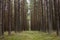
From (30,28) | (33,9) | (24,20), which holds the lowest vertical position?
Result: (30,28)

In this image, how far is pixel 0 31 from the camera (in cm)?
826

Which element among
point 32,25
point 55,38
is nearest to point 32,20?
point 32,25

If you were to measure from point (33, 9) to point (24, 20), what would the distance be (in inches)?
72.4

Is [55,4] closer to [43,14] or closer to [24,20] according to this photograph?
[43,14]

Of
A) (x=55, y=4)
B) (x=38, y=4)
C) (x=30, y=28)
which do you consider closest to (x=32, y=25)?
(x=30, y=28)

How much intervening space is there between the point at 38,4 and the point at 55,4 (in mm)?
4843

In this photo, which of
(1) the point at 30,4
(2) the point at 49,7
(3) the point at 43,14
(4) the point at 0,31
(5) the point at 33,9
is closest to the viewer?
(4) the point at 0,31

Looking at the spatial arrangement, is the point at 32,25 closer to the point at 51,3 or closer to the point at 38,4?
the point at 38,4

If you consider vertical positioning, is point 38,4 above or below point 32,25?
above

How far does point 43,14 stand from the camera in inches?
542

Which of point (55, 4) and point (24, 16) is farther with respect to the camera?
point (24, 16)

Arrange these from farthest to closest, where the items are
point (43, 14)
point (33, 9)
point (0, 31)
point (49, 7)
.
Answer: point (33, 9), point (43, 14), point (49, 7), point (0, 31)

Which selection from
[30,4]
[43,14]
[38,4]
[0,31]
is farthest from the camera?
[30,4]

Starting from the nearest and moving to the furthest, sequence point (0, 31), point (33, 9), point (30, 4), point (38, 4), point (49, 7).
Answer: point (0, 31), point (49, 7), point (38, 4), point (33, 9), point (30, 4)
